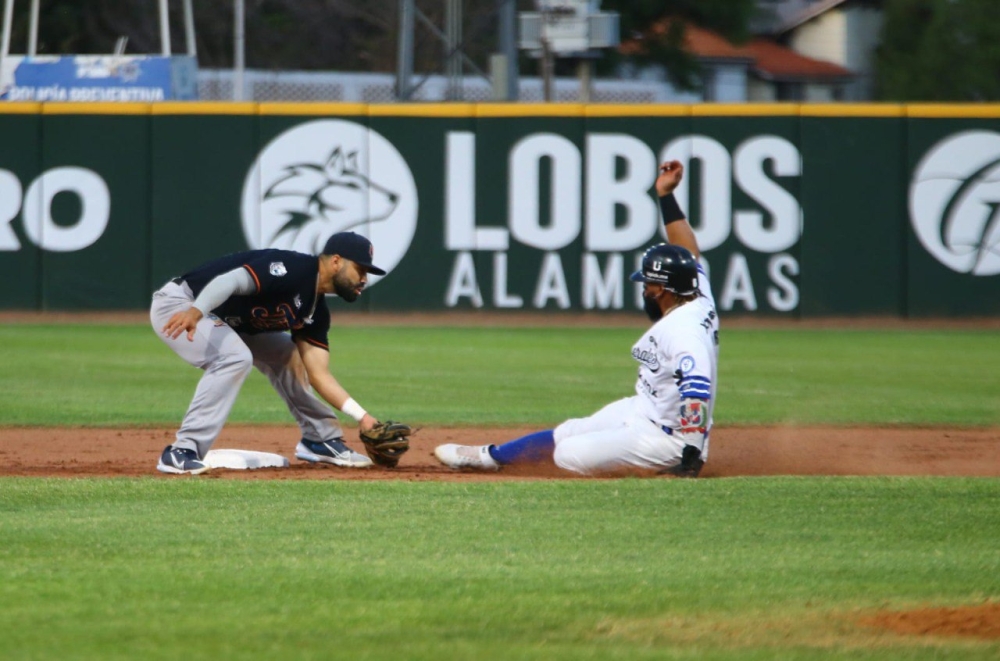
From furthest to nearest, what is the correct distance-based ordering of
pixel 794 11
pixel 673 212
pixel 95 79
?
pixel 794 11
pixel 95 79
pixel 673 212

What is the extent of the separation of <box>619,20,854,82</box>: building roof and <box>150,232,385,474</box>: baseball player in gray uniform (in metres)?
36.9

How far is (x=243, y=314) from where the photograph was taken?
6.75m

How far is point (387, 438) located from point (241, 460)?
2.66 ft

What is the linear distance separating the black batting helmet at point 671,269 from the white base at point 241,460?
206 cm

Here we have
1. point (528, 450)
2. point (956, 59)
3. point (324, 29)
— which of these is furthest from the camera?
point (956, 59)

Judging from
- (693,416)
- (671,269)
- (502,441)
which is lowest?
(502,441)

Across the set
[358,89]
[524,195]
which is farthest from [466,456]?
[358,89]

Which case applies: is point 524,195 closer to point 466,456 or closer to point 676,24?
point 466,456

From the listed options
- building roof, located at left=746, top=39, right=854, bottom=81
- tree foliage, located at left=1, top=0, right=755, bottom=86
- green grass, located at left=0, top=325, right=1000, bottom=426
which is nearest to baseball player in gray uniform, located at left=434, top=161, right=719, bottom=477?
green grass, located at left=0, top=325, right=1000, bottom=426

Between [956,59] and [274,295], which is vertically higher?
[956,59]

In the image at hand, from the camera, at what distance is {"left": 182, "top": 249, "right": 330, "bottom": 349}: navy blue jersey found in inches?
257

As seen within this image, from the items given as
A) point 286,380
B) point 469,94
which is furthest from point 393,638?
point 469,94

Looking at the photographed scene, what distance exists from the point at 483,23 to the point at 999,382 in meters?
21.7

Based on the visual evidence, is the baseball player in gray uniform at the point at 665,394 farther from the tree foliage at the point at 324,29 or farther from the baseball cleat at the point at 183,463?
the tree foliage at the point at 324,29
